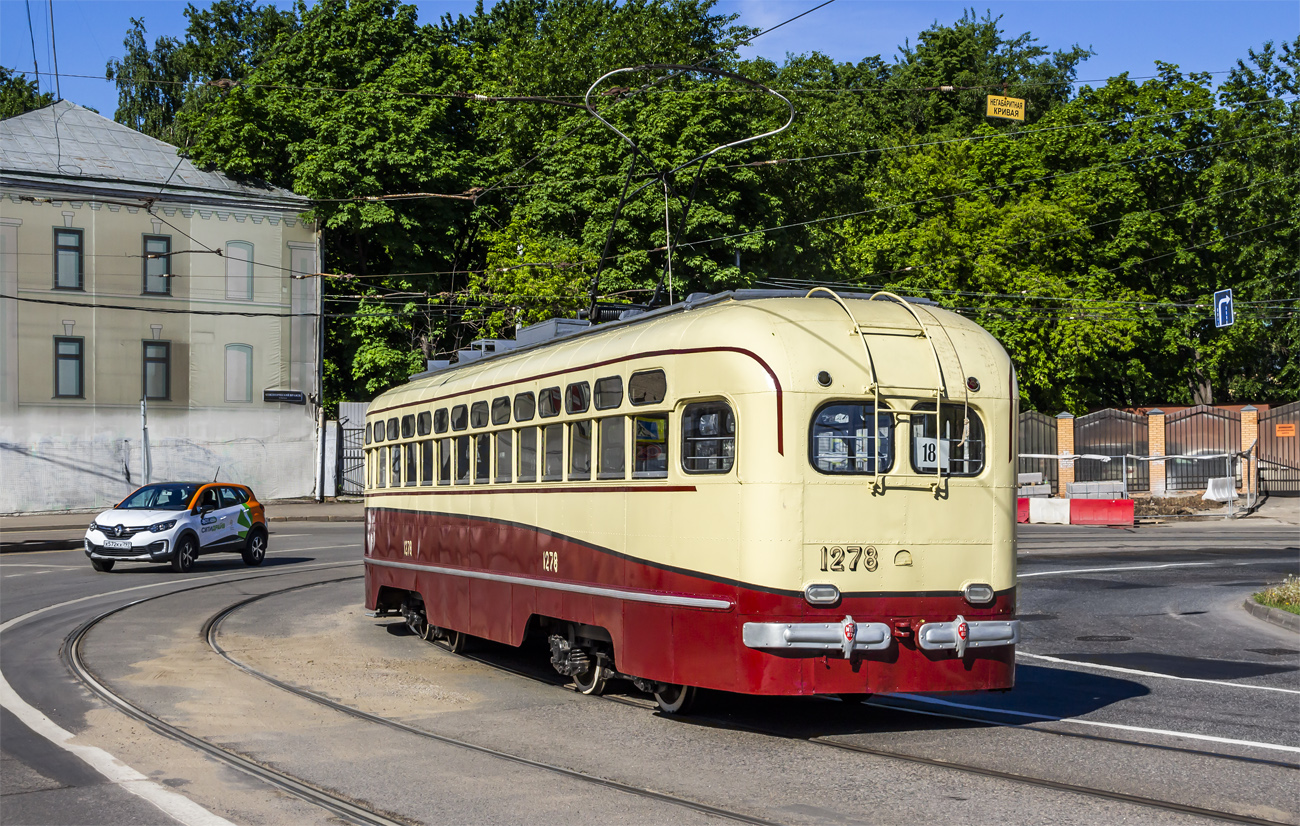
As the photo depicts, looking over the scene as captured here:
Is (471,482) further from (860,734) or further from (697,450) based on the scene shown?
(860,734)

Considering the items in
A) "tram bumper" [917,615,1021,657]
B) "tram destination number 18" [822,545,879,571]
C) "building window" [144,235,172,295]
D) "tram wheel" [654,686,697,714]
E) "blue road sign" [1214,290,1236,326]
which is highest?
"building window" [144,235,172,295]

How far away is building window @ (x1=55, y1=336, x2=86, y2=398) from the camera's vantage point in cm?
4088

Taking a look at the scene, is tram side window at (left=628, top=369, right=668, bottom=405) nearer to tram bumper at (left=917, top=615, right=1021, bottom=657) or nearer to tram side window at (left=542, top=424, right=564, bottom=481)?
tram side window at (left=542, top=424, right=564, bottom=481)

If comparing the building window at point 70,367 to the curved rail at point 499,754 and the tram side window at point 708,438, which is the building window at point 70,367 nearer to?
the curved rail at point 499,754

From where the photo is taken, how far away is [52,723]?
30.9 feet

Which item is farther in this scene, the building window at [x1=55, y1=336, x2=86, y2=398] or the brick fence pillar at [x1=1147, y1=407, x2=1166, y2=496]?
the brick fence pillar at [x1=1147, y1=407, x2=1166, y2=496]

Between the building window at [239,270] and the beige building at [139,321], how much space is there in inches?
1.8

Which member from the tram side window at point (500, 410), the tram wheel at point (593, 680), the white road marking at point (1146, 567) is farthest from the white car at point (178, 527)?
the tram wheel at point (593, 680)

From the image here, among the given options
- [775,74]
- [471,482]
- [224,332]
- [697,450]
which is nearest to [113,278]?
[224,332]

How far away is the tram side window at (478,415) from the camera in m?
12.6

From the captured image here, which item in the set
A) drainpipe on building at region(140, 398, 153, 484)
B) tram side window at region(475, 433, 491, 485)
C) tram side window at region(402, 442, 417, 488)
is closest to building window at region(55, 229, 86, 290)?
drainpipe on building at region(140, 398, 153, 484)

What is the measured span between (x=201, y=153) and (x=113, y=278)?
18.4ft

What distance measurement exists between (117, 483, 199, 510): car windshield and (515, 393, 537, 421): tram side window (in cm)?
1464

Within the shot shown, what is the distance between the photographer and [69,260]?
41.1 meters
